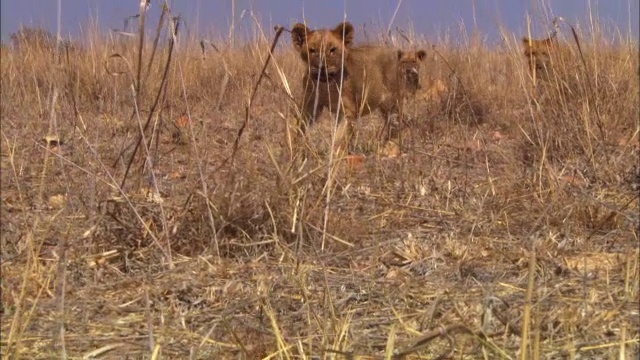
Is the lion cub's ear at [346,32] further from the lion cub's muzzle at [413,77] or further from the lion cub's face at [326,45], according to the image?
the lion cub's muzzle at [413,77]

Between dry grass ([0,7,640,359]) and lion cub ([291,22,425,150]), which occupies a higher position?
lion cub ([291,22,425,150])

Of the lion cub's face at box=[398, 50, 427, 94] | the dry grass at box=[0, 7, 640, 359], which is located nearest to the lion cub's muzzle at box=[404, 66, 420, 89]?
the lion cub's face at box=[398, 50, 427, 94]

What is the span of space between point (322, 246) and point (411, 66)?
424 centimetres

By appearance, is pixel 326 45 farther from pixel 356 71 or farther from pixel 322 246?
pixel 322 246

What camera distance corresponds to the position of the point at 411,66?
22.6 feet

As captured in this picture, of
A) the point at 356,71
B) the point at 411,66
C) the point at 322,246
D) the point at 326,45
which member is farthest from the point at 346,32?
the point at 322,246

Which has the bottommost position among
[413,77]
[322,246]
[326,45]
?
[322,246]

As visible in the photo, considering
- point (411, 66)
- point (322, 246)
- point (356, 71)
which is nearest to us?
point (322, 246)

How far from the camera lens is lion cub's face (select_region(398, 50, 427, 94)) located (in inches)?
263

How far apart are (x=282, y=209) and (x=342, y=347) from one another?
1008mm

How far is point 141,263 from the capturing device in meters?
2.78

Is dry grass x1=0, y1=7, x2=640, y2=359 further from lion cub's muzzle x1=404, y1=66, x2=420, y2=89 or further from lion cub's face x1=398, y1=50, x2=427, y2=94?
lion cub's muzzle x1=404, y1=66, x2=420, y2=89

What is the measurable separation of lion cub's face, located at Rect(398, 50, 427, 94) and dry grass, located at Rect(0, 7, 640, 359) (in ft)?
7.25

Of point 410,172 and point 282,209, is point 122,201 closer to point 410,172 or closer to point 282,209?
point 282,209
